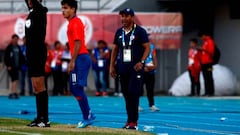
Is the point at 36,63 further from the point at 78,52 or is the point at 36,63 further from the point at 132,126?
the point at 132,126

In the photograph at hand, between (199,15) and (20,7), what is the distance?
7.09 m

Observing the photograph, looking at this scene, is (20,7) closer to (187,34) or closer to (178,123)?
(187,34)

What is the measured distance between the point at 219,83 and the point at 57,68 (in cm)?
591

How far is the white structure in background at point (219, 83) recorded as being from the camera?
28.5 m

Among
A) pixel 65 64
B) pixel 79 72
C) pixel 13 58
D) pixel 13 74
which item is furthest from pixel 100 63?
pixel 79 72

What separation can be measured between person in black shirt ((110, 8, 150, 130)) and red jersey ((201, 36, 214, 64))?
1354cm

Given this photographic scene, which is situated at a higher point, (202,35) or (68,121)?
(202,35)

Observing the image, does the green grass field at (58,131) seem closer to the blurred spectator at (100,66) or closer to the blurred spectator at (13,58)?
the blurred spectator at (13,58)

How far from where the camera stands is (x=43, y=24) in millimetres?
13164

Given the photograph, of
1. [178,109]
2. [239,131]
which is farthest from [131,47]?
[178,109]

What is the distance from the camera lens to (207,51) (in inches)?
1058

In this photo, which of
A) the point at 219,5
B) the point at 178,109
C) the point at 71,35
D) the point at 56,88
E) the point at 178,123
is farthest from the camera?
the point at 219,5

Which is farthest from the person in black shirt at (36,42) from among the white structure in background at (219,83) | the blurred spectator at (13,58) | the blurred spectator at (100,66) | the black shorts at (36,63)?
the white structure in background at (219,83)

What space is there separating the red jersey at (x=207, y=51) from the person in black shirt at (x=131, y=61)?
1354cm
